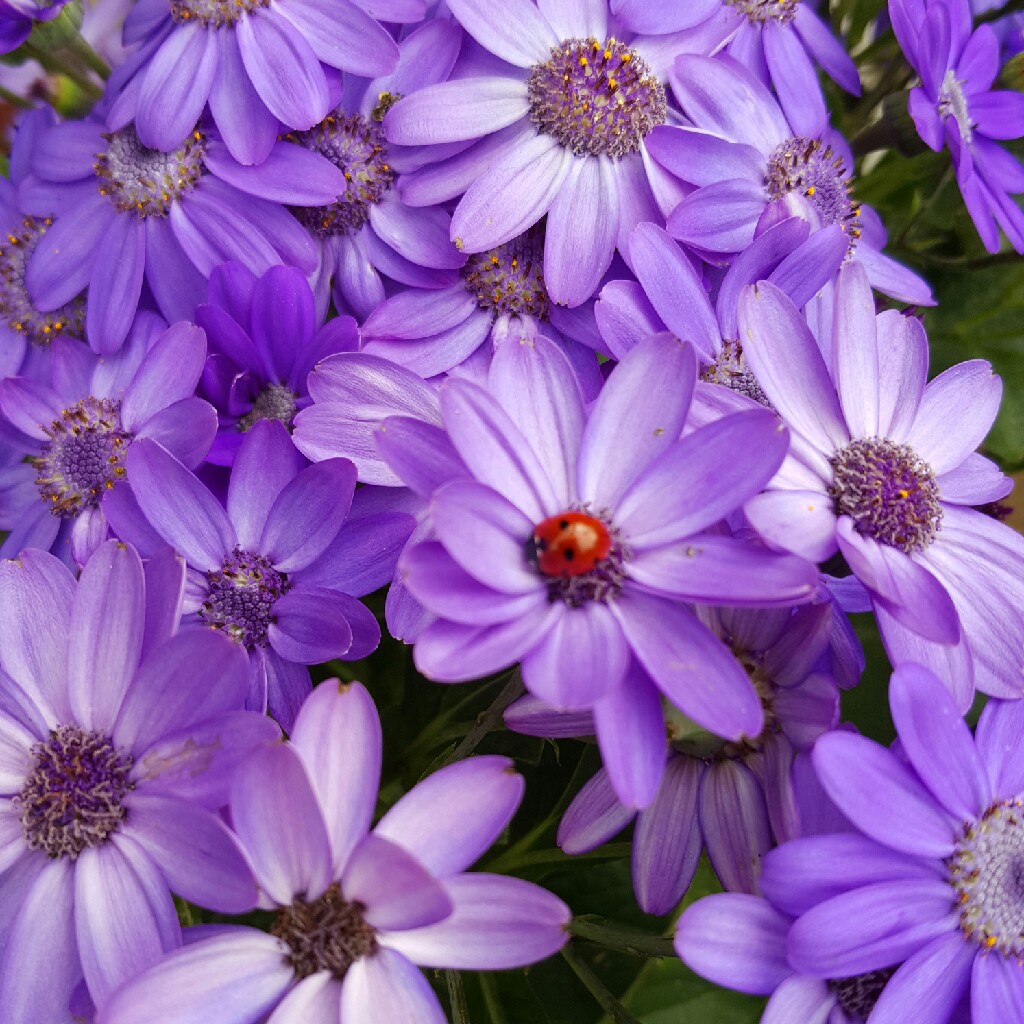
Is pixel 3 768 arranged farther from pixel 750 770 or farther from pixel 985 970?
pixel 985 970

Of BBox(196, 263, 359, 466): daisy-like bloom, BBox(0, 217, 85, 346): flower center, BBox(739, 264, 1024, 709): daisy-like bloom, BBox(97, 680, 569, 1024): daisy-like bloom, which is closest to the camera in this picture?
BBox(97, 680, 569, 1024): daisy-like bloom

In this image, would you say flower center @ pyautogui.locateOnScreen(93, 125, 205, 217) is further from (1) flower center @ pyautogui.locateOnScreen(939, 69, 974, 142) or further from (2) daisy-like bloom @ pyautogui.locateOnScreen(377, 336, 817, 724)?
(1) flower center @ pyautogui.locateOnScreen(939, 69, 974, 142)

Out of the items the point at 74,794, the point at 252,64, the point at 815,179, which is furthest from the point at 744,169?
the point at 74,794

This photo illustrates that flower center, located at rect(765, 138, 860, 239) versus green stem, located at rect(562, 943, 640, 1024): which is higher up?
flower center, located at rect(765, 138, 860, 239)

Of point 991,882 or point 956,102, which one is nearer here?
point 991,882

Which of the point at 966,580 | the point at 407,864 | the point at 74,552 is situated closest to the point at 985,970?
the point at 966,580

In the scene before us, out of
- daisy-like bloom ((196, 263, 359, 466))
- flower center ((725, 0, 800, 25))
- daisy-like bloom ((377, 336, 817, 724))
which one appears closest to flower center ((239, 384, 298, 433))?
daisy-like bloom ((196, 263, 359, 466))

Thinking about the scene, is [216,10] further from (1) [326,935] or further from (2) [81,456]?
(1) [326,935]
